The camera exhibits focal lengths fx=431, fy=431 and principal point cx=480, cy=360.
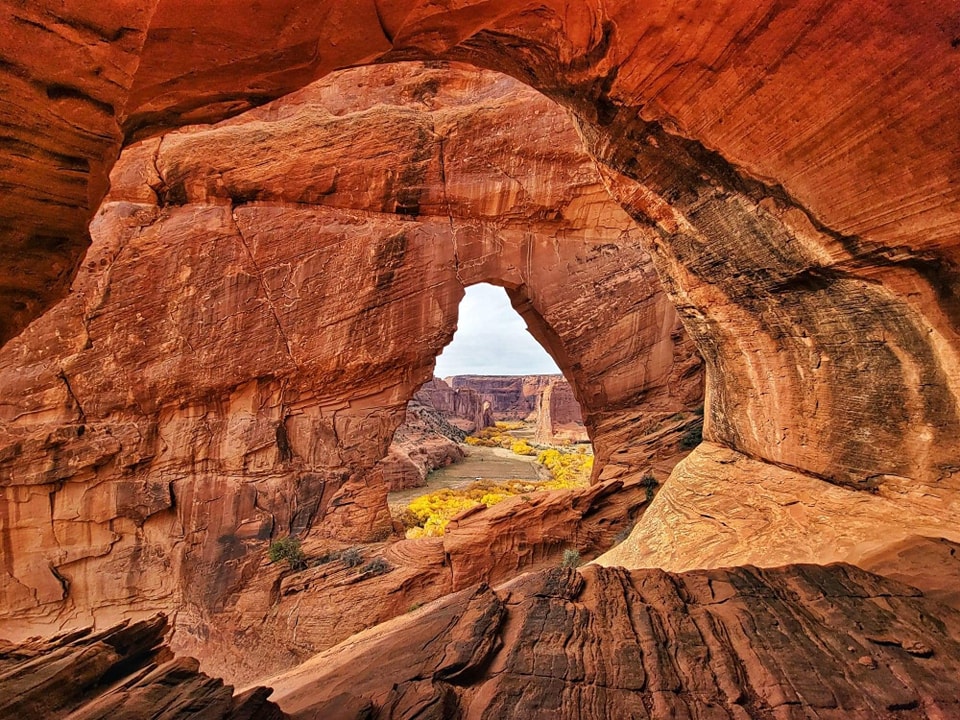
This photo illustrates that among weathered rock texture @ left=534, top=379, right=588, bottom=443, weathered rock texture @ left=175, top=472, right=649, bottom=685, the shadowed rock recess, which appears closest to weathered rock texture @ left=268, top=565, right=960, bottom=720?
the shadowed rock recess

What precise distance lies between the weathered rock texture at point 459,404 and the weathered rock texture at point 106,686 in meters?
46.4

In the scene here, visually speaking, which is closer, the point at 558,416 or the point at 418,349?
the point at 418,349

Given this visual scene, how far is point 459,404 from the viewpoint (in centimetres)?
5331

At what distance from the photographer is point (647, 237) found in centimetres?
718

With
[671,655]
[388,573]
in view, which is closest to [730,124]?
[671,655]

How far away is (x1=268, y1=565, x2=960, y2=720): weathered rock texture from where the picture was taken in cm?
302

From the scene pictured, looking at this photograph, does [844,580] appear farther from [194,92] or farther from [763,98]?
[194,92]

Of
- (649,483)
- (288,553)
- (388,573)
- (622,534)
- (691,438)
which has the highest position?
(691,438)

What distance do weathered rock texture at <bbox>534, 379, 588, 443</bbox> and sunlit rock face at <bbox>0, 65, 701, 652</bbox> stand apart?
31.1 meters

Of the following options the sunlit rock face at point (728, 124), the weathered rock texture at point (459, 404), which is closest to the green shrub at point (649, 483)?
the sunlit rock face at point (728, 124)

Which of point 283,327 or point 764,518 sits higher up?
point 283,327

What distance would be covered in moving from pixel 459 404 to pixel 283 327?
41.3 metres

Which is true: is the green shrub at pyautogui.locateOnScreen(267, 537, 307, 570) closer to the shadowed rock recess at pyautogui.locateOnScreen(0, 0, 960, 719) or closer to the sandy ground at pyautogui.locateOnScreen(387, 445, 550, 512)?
the shadowed rock recess at pyautogui.locateOnScreen(0, 0, 960, 719)

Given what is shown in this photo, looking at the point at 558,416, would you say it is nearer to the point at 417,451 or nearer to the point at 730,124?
the point at 417,451
